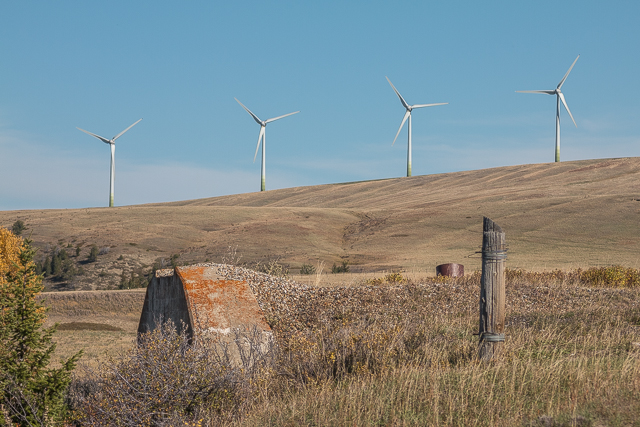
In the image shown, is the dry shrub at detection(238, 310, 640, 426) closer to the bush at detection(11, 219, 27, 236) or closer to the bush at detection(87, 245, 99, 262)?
the bush at detection(87, 245, 99, 262)

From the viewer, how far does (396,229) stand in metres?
57.1

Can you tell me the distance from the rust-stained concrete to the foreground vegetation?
1.90 ft

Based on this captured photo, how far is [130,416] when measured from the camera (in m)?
8.15

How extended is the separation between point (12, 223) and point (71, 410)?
200 ft

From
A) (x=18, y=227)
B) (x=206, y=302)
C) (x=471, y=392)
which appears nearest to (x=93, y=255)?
(x=18, y=227)

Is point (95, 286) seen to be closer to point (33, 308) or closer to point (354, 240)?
point (354, 240)

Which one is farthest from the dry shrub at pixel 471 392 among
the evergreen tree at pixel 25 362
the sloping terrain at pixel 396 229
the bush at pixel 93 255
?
the bush at pixel 93 255

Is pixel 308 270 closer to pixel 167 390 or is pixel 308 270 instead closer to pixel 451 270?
pixel 451 270

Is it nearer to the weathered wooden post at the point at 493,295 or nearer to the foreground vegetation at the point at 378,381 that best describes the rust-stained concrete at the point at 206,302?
the foreground vegetation at the point at 378,381

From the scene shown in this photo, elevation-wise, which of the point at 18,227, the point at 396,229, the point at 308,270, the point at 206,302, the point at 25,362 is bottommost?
the point at 25,362

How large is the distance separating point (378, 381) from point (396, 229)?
161 feet

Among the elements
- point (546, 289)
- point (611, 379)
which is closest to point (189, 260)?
point (546, 289)

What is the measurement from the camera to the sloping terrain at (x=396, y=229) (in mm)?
43062

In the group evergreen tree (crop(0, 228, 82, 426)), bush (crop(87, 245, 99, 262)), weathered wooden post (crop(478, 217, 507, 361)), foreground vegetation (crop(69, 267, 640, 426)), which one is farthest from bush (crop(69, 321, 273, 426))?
bush (crop(87, 245, 99, 262))
